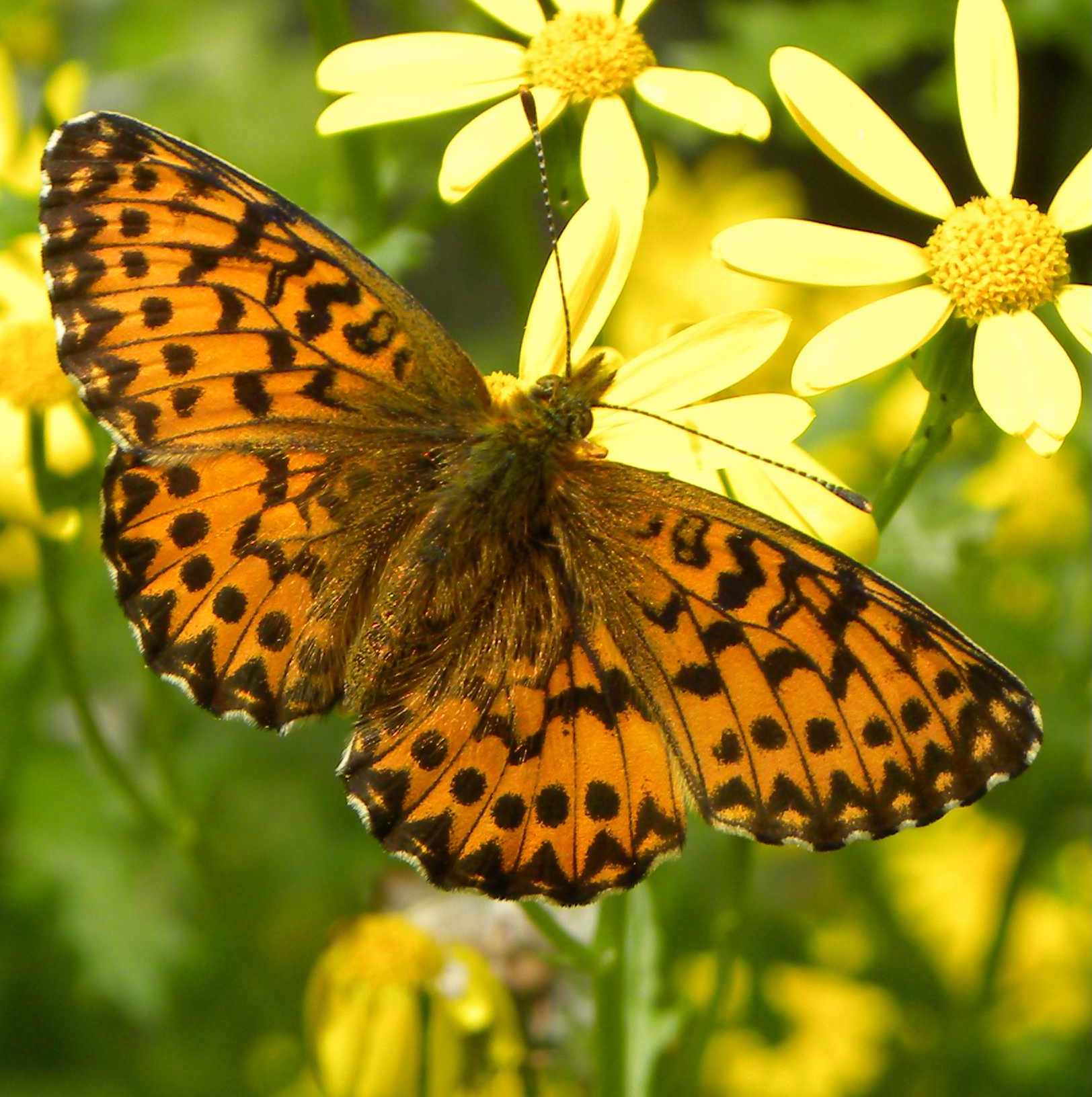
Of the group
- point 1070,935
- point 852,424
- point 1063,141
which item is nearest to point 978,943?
point 1070,935

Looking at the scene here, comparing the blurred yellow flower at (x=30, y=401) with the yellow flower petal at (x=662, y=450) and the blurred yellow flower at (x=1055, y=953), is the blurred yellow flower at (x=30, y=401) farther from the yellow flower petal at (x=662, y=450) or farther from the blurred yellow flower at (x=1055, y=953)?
the blurred yellow flower at (x=1055, y=953)

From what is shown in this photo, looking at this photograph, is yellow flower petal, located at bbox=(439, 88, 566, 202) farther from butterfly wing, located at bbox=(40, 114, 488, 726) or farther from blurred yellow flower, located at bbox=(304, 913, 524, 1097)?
blurred yellow flower, located at bbox=(304, 913, 524, 1097)

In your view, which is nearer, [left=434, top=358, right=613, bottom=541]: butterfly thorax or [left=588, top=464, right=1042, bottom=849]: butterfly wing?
[left=588, top=464, right=1042, bottom=849]: butterfly wing

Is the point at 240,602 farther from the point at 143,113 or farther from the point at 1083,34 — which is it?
the point at 143,113

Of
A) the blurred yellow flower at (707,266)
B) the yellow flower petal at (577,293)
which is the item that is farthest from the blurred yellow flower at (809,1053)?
the yellow flower petal at (577,293)

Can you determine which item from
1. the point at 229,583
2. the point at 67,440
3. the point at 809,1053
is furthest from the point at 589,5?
the point at 809,1053

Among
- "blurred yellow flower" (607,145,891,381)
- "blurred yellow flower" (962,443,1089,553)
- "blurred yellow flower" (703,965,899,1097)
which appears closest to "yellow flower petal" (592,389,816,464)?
"blurred yellow flower" (607,145,891,381)

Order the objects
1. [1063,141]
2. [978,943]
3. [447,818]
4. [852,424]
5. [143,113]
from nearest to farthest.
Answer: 1. [447,818]
2. [852,424]
3. [978,943]
4. [1063,141]
5. [143,113]
